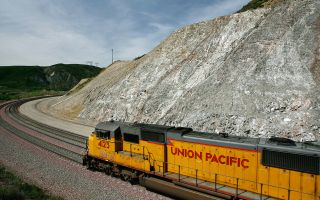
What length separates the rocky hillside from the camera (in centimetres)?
2394

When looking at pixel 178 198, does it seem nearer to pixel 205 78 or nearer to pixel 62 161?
pixel 62 161

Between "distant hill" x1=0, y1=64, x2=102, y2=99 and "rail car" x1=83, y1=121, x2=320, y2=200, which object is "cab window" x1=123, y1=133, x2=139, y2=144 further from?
"distant hill" x1=0, y1=64, x2=102, y2=99

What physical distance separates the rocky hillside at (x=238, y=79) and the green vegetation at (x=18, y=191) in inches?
604

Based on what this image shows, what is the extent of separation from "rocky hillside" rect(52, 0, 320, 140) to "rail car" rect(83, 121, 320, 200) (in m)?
10.5

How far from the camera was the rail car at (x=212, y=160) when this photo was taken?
37.9 ft

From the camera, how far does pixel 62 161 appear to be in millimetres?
21297

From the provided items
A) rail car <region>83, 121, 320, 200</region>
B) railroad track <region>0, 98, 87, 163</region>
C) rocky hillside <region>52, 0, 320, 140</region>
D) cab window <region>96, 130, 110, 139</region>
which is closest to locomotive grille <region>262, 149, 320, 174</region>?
rail car <region>83, 121, 320, 200</region>

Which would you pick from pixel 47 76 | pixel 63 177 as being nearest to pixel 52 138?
pixel 63 177

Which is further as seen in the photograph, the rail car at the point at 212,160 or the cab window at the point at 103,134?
the cab window at the point at 103,134

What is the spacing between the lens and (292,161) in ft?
38.1

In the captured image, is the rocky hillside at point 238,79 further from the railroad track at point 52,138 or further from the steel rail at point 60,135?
the railroad track at point 52,138

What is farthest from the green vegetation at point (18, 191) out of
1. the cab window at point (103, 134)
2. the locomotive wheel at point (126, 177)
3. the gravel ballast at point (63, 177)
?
the cab window at point (103, 134)

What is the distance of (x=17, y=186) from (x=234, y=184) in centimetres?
1090

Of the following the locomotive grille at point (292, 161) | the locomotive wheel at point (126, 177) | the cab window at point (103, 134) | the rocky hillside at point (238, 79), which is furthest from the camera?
the rocky hillside at point (238, 79)
